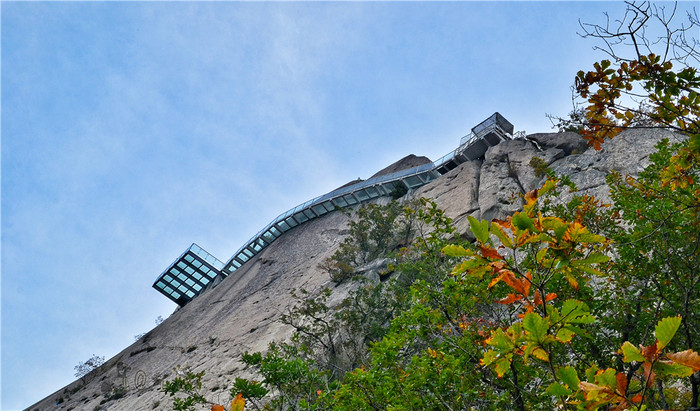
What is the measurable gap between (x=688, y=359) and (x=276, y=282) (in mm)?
22899

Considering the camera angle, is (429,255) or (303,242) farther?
(303,242)

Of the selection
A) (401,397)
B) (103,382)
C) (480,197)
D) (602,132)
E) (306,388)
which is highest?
(103,382)

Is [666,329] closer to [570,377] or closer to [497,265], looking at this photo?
[570,377]

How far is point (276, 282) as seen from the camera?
2402 centimetres

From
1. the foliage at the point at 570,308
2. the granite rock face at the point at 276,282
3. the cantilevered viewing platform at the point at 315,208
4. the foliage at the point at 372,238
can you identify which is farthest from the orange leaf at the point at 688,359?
the cantilevered viewing platform at the point at 315,208

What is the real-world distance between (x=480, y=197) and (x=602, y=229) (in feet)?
38.7

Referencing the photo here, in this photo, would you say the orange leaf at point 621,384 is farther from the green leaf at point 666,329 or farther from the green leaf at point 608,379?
the green leaf at point 666,329

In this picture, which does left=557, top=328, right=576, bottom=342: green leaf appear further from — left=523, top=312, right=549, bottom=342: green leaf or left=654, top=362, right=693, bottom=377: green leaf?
left=654, top=362, right=693, bottom=377: green leaf

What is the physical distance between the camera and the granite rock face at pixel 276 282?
1769 cm

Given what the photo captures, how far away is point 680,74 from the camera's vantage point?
10.1 feet

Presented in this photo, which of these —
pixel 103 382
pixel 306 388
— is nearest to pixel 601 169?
pixel 306 388

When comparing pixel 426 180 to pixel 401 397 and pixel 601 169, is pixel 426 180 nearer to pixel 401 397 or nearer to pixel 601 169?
pixel 601 169

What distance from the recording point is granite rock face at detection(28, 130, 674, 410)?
17.7m

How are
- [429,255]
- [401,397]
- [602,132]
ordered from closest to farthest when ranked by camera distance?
1. [602,132]
2. [401,397]
3. [429,255]
